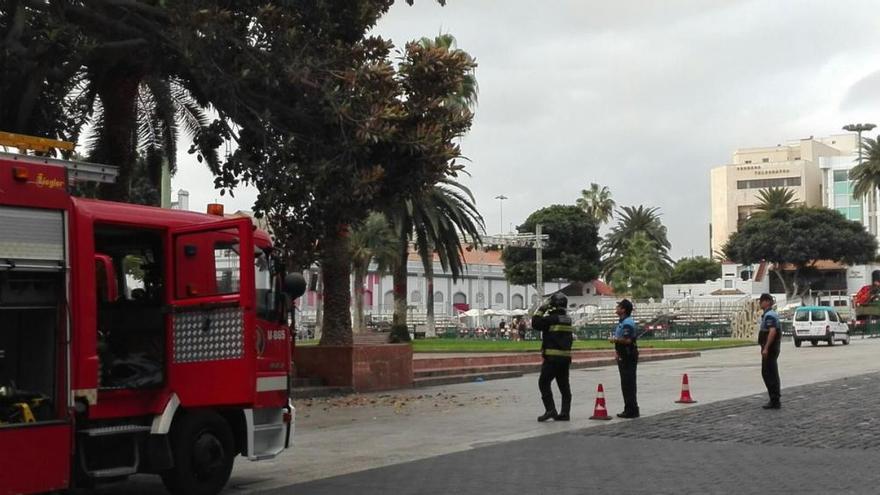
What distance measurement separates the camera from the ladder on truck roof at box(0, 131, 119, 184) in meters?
8.68

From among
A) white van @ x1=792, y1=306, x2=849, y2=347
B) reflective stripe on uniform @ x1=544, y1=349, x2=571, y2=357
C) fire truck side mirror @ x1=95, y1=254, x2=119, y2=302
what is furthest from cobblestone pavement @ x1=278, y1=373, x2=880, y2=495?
white van @ x1=792, y1=306, x2=849, y2=347

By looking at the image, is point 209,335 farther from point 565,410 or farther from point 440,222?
point 440,222

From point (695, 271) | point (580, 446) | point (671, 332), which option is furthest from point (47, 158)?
point (695, 271)

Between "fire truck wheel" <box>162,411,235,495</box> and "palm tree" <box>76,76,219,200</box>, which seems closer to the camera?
"fire truck wheel" <box>162,411,235,495</box>

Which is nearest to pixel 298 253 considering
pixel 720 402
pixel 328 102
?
pixel 328 102

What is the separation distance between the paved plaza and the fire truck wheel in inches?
17.9

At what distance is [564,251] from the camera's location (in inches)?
4097

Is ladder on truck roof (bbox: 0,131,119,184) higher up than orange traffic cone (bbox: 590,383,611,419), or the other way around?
ladder on truck roof (bbox: 0,131,119,184)

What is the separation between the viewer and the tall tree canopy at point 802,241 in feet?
313

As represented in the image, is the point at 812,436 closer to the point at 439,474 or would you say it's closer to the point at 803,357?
the point at 439,474

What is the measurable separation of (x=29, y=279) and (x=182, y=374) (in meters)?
1.87

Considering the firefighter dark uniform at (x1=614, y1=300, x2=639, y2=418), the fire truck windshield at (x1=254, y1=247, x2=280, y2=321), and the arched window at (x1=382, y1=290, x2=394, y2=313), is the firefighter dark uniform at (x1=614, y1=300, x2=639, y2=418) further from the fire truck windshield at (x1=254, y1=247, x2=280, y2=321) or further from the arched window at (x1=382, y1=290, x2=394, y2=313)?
the arched window at (x1=382, y1=290, x2=394, y2=313)

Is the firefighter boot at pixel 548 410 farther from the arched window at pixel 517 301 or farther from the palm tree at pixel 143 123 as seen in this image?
the arched window at pixel 517 301

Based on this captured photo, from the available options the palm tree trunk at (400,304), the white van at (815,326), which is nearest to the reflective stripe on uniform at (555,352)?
the palm tree trunk at (400,304)
